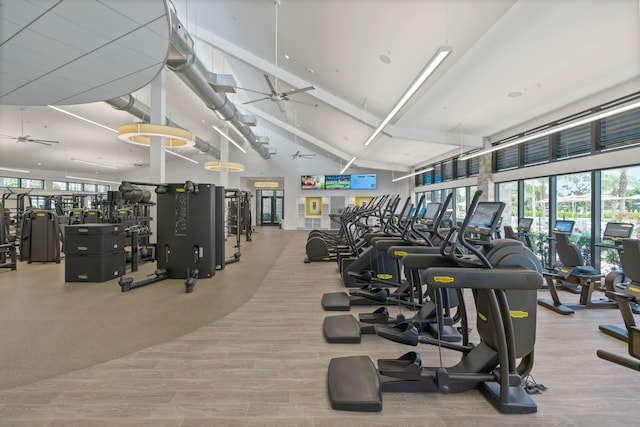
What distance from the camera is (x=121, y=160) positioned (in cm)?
1694

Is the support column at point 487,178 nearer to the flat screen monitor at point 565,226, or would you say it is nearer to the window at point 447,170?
the window at point 447,170

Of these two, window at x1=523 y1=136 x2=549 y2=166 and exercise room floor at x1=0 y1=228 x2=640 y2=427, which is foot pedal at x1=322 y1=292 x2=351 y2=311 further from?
window at x1=523 y1=136 x2=549 y2=166

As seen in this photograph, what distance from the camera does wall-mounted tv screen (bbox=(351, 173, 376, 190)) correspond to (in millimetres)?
17359

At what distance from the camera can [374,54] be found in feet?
18.7

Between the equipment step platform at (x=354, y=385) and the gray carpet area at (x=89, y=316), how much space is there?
5.91 feet

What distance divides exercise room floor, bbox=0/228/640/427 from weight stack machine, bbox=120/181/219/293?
47.5 inches

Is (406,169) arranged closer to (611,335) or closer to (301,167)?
(301,167)

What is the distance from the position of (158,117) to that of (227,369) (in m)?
7.44

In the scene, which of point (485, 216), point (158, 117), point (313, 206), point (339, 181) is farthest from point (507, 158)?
point (313, 206)

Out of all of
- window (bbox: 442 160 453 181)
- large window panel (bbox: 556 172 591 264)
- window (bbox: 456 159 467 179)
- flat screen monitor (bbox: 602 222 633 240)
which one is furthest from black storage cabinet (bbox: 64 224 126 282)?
window (bbox: 442 160 453 181)

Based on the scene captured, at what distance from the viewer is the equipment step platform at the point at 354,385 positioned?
1.94 metres

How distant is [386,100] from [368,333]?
5.88 meters

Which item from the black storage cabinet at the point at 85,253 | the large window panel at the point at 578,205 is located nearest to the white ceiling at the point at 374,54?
the large window panel at the point at 578,205

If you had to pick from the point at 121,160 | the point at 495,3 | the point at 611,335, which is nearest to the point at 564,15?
the point at 495,3
